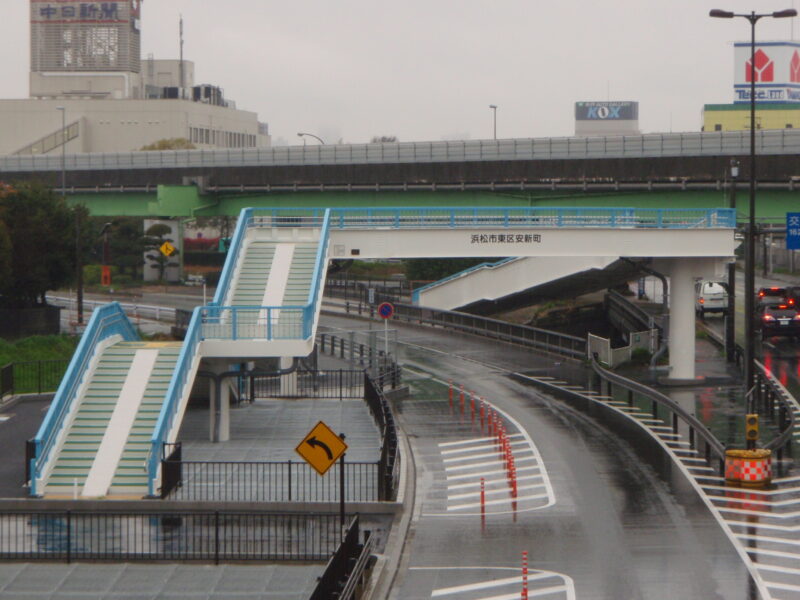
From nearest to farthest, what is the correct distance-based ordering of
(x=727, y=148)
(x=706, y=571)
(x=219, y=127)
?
1. (x=706, y=571)
2. (x=727, y=148)
3. (x=219, y=127)

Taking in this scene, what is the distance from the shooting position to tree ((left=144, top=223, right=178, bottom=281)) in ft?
277

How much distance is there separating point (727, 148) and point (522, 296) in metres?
11.7

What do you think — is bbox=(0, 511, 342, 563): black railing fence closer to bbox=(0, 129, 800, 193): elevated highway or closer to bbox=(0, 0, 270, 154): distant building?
bbox=(0, 129, 800, 193): elevated highway

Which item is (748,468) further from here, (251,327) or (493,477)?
(251,327)

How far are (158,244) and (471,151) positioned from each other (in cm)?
3035

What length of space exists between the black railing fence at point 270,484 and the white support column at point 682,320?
59.8 feet

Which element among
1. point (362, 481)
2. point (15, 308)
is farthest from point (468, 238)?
point (15, 308)

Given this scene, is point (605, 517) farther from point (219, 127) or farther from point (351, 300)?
point (219, 127)

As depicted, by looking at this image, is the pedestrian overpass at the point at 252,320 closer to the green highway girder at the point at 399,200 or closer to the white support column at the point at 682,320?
the white support column at the point at 682,320

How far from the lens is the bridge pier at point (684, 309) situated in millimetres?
42375

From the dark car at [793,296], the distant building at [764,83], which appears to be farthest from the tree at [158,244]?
the distant building at [764,83]

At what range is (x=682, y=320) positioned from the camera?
42.5m

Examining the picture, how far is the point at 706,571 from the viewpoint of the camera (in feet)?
65.9

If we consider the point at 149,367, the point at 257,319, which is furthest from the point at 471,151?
the point at 149,367
